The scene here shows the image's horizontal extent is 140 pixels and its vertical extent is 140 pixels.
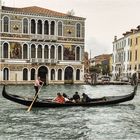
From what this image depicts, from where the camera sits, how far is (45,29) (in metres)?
32.0

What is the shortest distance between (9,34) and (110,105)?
668 inches

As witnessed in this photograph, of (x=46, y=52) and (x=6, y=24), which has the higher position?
(x=6, y=24)

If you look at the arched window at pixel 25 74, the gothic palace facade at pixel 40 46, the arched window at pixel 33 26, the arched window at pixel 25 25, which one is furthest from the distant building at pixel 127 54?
the arched window at pixel 25 74

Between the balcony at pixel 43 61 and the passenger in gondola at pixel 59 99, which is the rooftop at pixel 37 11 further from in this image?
the passenger in gondola at pixel 59 99

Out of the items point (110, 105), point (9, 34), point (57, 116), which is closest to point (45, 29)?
point (9, 34)

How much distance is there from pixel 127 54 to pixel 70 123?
32.9m

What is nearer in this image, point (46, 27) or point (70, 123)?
point (70, 123)

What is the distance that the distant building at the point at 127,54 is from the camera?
133 ft

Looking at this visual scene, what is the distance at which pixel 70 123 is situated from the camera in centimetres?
1123

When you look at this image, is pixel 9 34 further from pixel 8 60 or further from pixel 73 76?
pixel 73 76

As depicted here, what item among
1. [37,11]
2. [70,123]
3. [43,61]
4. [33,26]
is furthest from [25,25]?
[70,123]

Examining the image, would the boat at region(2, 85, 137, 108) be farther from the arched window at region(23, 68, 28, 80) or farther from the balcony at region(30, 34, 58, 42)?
the balcony at region(30, 34, 58, 42)

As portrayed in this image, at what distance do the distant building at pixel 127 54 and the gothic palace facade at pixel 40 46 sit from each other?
925 cm

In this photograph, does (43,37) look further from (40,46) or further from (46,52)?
(46,52)
